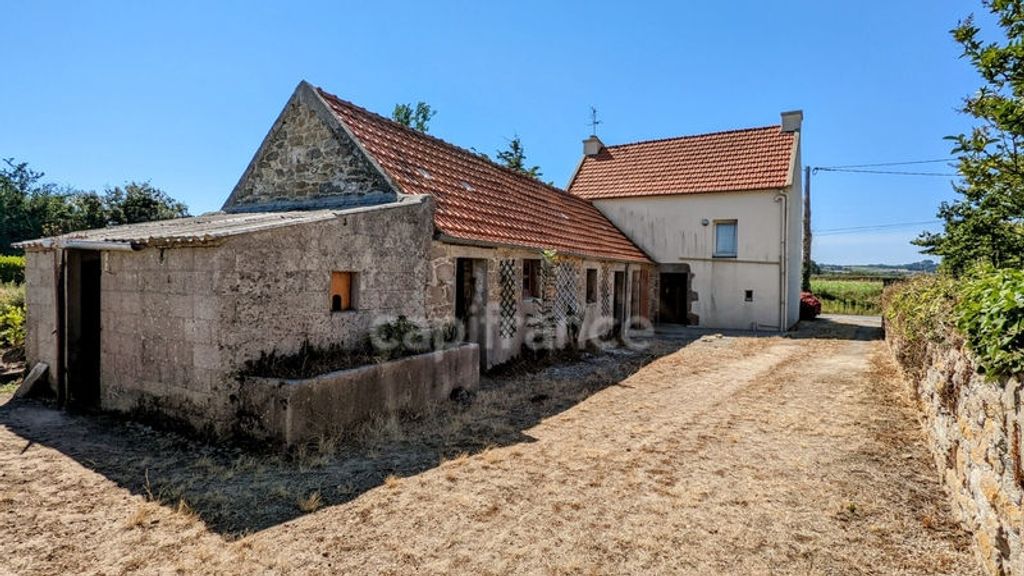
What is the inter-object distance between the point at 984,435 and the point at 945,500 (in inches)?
48.5

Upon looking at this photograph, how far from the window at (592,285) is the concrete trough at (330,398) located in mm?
7429

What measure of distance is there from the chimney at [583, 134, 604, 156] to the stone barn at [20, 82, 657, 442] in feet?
34.8

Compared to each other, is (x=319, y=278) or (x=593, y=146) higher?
(x=593, y=146)

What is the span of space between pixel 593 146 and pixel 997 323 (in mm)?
20013

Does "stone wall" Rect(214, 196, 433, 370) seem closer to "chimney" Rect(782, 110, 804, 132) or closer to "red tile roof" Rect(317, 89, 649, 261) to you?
"red tile roof" Rect(317, 89, 649, 261)

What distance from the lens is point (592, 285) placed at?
14.2m

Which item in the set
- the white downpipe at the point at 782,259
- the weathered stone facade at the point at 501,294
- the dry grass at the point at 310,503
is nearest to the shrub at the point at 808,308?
the white downpipe at the point at 782,259

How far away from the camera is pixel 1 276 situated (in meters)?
20.5

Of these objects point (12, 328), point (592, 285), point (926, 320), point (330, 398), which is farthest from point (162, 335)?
point (592, 285)

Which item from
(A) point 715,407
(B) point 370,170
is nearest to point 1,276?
(B) point 370,170

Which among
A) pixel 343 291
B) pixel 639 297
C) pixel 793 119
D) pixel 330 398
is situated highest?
pixel 793 119

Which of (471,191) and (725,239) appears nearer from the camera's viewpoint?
(471,191)

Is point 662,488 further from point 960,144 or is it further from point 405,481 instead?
point 960,144

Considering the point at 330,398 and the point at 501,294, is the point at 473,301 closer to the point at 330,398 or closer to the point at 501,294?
the point at 501,294
